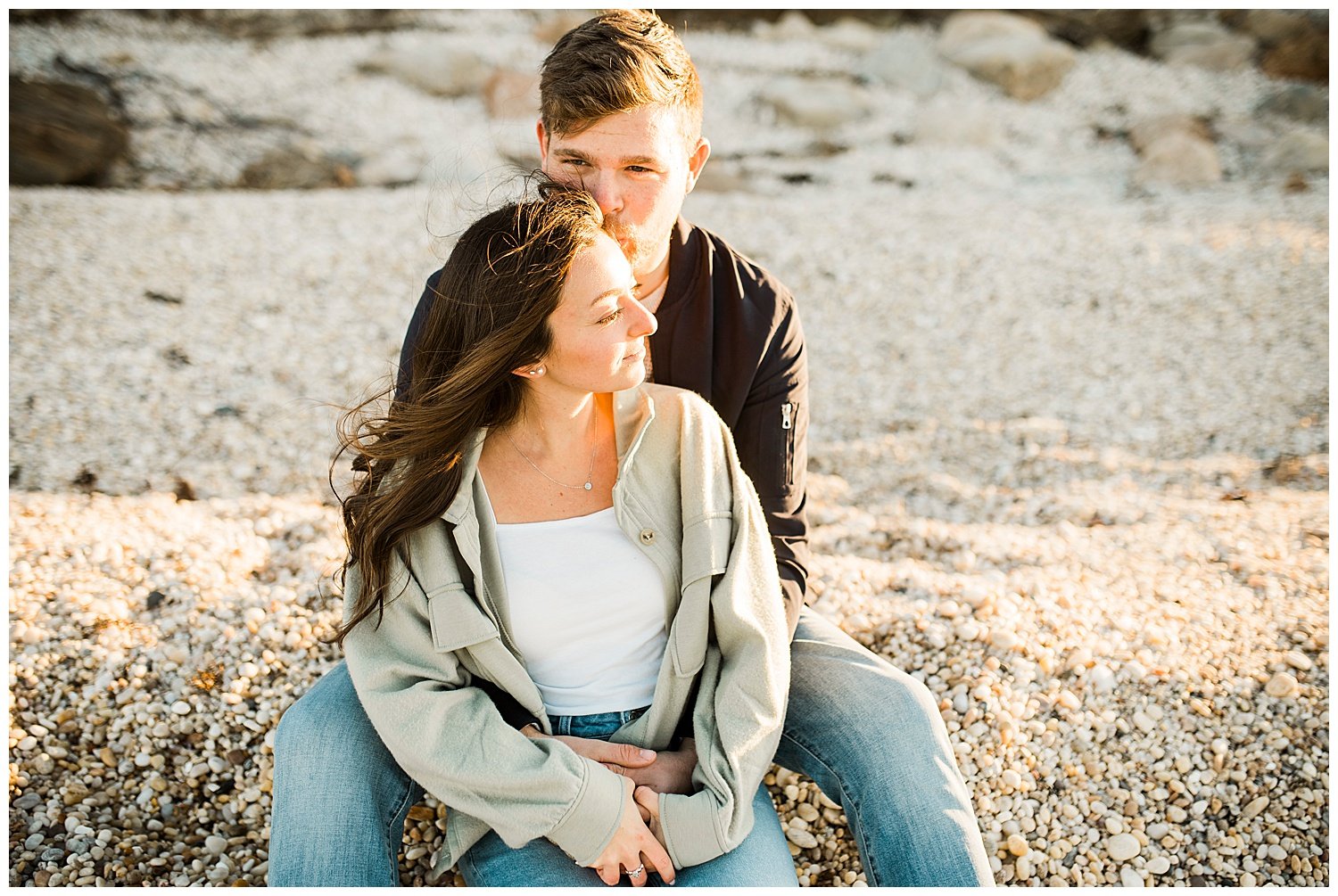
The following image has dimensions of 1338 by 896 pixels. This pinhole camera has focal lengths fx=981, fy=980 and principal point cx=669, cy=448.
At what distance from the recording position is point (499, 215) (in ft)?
7.72

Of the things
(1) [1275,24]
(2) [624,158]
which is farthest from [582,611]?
(1) [1275,24]

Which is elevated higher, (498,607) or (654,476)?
(654,476)

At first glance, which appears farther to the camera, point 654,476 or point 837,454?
point 837,454

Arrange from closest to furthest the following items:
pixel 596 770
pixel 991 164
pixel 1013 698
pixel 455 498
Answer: pixel 596 770 < pixel 455 498 < pixel 1013 698 < pixel 991 164

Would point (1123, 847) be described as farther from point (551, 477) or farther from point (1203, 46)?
point (1203, 46)

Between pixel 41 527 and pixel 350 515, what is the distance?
234 cm

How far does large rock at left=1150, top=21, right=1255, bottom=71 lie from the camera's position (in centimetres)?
1174


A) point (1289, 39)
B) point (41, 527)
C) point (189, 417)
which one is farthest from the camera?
point (1289, 39)

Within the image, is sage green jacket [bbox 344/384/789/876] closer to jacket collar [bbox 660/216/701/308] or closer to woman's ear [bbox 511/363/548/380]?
woman's ear [bbox 511/363/548/380]

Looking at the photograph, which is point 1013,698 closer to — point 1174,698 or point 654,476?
point 1174,698

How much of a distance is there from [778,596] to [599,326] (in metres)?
0.84

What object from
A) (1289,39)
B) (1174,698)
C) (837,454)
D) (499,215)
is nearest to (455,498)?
(499,215)

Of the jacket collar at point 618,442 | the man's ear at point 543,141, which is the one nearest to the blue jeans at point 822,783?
the jacket collar at point 618,442

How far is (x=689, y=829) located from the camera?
2279 millimetres
